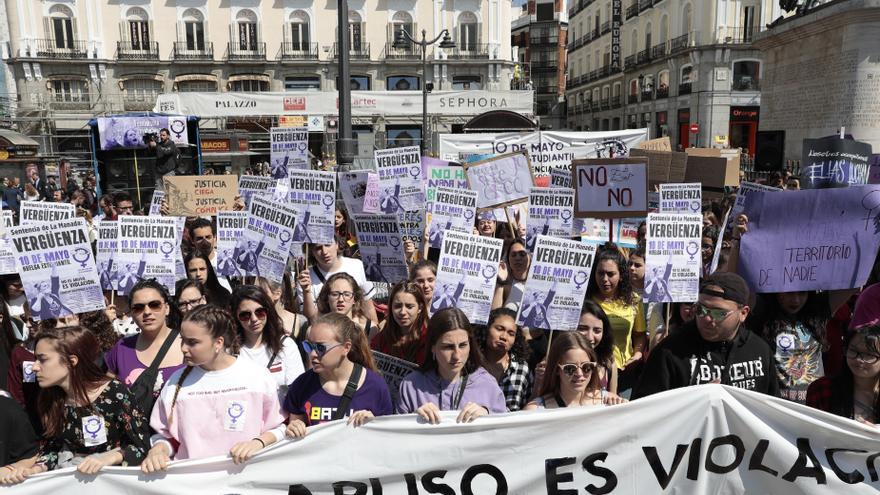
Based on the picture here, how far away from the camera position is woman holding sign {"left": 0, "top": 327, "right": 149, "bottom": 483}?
293 centimetres

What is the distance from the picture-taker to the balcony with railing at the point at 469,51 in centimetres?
3953

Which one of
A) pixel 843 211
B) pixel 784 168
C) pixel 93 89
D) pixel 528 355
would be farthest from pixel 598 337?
pixel 93 89

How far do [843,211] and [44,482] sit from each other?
5.08 meters

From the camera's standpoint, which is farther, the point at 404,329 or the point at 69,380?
the point at 404,329

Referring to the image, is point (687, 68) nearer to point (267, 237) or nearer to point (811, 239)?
point (811, 239)

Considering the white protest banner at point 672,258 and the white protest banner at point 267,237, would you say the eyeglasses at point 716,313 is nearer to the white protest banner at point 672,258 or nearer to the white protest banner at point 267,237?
the white protest banner at point 672,258

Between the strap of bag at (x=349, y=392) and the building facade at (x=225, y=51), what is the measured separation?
103 ft

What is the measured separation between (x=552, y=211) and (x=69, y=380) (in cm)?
505

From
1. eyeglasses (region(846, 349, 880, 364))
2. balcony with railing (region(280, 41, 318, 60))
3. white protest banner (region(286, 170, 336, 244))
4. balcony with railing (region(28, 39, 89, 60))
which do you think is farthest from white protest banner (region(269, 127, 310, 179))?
balcony with railing (region(28, 39, 89, 60))

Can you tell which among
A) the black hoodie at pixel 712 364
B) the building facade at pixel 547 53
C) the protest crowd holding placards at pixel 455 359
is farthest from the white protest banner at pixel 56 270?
the building facade at pixel 547 53

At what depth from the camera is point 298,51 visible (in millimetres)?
39156

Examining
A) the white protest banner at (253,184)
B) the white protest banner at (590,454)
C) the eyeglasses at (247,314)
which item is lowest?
the white protest banner at (590,454)

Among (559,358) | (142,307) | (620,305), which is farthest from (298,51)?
(559,358)

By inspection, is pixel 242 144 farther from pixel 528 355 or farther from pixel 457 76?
pixel 528 355
